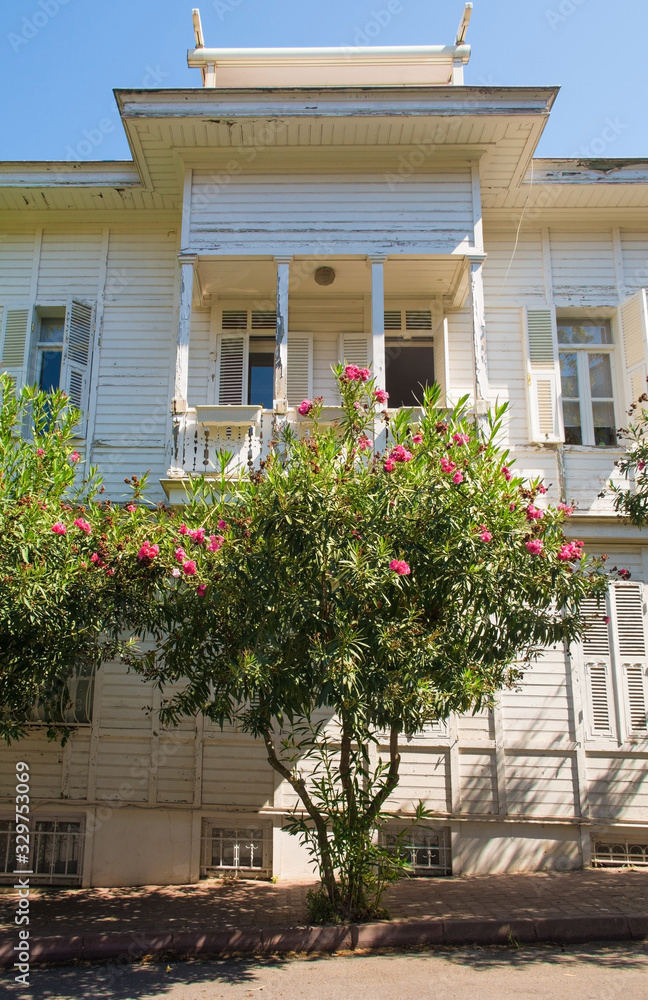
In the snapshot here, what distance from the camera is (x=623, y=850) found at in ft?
30.4

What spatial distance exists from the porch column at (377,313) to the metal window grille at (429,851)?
536 centimetres

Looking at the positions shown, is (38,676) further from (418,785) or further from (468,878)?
(468,878)

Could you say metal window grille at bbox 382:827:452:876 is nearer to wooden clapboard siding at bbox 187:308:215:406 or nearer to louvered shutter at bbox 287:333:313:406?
louvered shutter at bbox 287:333:313:406

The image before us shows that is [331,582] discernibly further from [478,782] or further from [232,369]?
[232,369]

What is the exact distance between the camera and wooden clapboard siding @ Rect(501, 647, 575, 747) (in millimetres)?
9414

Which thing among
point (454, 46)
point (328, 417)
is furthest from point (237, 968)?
point (454, 46)

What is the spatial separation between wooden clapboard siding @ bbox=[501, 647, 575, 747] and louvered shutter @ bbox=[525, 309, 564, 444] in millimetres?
2829

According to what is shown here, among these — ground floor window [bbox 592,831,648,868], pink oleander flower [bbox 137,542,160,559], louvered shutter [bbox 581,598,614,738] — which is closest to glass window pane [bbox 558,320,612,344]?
louvered shutter [bbox 581,598,614,738]

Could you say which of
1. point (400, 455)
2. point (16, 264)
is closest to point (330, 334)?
point (16, 264)

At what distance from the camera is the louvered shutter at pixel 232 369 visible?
10938 millimetres

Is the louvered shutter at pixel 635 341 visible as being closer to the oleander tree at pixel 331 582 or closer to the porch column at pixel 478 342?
the porch column at pixel 478 342

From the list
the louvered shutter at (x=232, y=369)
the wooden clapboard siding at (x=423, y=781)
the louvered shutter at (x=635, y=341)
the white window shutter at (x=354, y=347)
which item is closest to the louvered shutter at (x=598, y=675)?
the wooden clapboard siding at (x=423, y=781)

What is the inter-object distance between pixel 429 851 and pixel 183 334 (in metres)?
6.90

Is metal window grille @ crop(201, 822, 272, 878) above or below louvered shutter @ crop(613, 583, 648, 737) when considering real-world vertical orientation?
below
